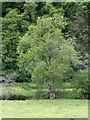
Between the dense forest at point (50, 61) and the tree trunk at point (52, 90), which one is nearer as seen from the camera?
the dense forest at point (50, 61)

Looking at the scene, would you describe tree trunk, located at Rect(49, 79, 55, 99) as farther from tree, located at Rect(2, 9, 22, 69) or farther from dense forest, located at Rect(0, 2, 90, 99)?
tree, located at Rect(2, 9, 22, 69)

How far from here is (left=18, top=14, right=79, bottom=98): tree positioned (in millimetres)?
8766

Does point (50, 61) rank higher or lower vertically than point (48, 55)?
lower

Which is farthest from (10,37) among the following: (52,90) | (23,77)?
(52,90)

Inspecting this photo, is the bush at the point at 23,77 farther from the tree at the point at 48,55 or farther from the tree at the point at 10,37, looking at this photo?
the tree at the point at 48,55

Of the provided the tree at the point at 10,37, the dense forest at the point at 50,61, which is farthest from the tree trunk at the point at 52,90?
the tree at the point at 10,37

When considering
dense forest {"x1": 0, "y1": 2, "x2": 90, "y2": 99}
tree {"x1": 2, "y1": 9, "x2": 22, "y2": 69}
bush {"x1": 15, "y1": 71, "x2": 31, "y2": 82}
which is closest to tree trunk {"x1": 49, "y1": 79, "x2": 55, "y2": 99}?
dense forest {"x1": 0, "y1": 2, "x2": 90, "y2": 99}

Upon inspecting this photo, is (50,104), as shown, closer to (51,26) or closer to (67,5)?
(51,26)

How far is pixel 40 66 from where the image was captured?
344 inches

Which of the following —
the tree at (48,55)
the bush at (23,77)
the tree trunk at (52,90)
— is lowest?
the tree trunk at (52,90)

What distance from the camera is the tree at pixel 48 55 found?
8766mm

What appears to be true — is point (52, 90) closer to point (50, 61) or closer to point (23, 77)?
point (50, 61)

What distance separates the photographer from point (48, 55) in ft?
29.1

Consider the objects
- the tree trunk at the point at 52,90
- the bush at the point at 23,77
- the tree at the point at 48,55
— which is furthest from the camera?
the bush at the point at 23,77
